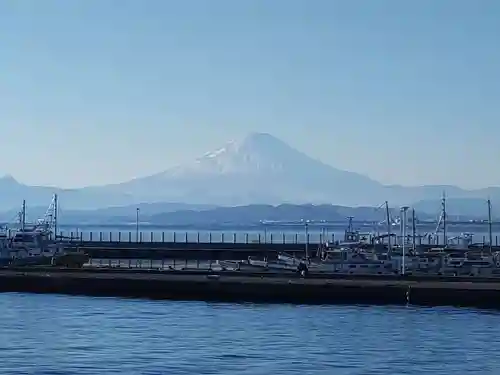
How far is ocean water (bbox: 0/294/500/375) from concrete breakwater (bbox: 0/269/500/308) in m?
0.89

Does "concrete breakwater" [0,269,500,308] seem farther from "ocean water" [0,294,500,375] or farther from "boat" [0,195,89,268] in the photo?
"boat" [0,195,89,268]

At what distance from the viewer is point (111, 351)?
26.8 meters

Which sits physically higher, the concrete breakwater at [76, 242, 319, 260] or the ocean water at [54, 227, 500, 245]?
the ocean water at [54, 227, 500, 245]

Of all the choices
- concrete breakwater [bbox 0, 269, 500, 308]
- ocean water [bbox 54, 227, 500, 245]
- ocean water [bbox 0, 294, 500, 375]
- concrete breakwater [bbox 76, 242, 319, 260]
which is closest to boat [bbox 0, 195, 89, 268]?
concrete breakwater [bbox 76, 242, 319, 260]

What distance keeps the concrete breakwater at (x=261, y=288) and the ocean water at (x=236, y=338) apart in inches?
35.1

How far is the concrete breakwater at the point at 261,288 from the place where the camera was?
36.4m

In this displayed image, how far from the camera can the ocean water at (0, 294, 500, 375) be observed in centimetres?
2505

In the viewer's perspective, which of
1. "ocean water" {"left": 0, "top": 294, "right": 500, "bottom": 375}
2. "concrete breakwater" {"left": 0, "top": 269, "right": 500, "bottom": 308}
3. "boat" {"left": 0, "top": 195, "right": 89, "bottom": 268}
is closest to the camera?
"ocean water" {"left": 0, "top": 294, "right": 500, "bottom": 375}

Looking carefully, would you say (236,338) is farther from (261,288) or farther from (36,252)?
(36,252)

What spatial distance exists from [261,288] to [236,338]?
8.46m

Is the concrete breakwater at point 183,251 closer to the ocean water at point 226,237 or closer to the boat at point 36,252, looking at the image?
the boat at point 36,252

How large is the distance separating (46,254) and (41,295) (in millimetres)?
13254

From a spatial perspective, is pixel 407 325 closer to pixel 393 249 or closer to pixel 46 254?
pixel 393 249

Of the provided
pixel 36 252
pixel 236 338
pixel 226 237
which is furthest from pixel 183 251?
pixel 226 237
